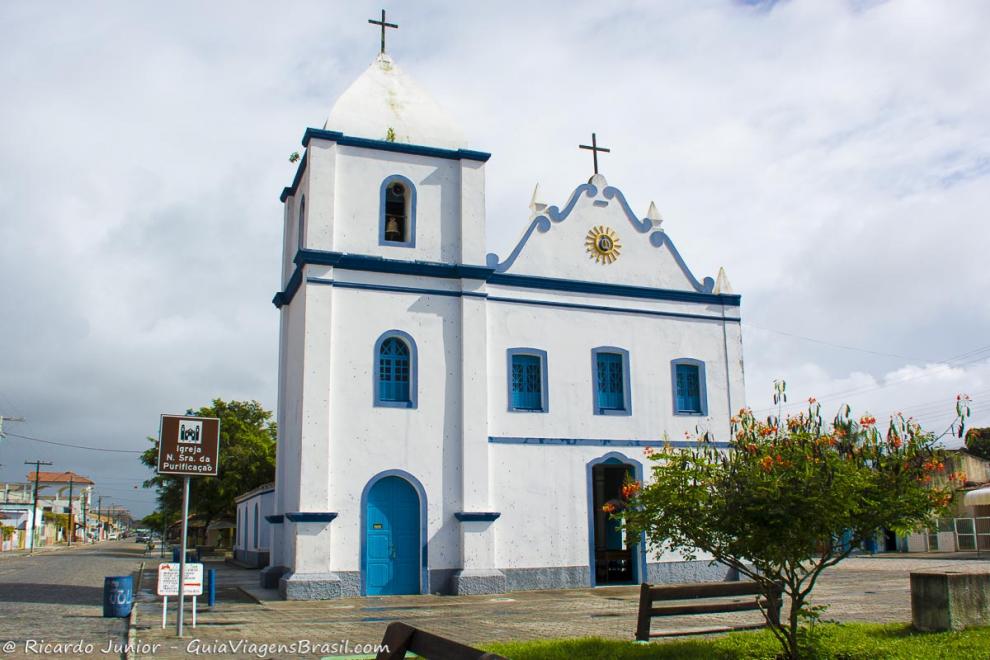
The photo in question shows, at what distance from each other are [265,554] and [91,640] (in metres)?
17.3

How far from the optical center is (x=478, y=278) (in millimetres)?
19672

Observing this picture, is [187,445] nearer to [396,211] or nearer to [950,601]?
[396,211]

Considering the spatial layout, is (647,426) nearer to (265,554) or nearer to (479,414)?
(479,414)

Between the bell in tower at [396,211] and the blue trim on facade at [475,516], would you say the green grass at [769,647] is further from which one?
the bell in tower at [396,211]

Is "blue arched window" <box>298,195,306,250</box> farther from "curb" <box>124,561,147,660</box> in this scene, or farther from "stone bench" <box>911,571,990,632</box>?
"stone bench" <box>911,571,990,632</box>

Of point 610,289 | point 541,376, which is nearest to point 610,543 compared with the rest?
point 541,376

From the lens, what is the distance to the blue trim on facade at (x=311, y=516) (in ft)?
56.1

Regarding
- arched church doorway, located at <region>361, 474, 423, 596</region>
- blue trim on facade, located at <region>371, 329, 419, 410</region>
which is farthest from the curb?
blue trim on facade, located at <region>371, 329, 419, 410</region>

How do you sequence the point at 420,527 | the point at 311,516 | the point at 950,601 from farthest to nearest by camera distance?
the point at 420,527 → the point at 311,516 → the point at 950,601

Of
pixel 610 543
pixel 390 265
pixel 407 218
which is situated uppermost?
pixel 407 218

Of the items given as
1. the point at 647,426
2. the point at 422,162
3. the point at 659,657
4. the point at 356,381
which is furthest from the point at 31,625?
the point at 647,426

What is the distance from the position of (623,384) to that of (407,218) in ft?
21.1

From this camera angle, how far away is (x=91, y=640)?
1221cm

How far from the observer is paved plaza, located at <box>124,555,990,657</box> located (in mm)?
12320
